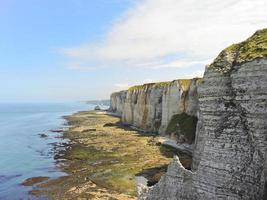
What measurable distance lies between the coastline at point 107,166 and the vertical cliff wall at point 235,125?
1579 cm

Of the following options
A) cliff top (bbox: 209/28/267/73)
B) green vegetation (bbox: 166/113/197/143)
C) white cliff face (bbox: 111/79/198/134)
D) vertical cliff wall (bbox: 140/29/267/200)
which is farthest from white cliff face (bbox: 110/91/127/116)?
vertical cliff wall (bbox: 140/29/267/200)

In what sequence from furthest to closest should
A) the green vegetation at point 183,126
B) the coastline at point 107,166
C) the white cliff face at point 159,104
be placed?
1. the white cliff face at point 159,104
2. the green vegetation at point 183,126
3. the coastline at point 107,166

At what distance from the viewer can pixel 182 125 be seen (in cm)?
5431

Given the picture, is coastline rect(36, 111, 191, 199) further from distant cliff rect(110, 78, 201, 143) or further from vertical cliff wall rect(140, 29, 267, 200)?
vertical cliff wall rect(140, 29, 267, 200)

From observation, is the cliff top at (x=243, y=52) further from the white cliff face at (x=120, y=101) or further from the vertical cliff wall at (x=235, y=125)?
the white cliff face at (x=120, y=101)

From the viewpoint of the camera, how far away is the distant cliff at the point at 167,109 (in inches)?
2146

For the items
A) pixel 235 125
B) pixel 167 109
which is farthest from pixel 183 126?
pixel 235 125

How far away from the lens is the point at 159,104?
74.5m

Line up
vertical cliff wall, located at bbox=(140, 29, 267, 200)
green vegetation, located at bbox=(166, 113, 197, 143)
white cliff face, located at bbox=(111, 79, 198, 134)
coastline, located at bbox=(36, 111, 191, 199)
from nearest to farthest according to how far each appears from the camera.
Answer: vertical cliff wall, located at bbox=(140, 29, 267, 200) < coastline, located at bbox=(36, 111, 191, 199) < green vegetation, located at bbox=(166, 113, 197, 143) < white cliff face, located at bbox=(111, 79, 198, 134)

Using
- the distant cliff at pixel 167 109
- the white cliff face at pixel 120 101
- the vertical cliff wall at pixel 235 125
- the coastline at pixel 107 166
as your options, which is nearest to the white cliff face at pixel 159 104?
the distant cliff at pixel 167 109

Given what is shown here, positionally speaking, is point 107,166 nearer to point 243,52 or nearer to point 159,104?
point 243,52

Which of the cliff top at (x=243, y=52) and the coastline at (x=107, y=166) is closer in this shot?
the cliff top at (x=243, y=52)

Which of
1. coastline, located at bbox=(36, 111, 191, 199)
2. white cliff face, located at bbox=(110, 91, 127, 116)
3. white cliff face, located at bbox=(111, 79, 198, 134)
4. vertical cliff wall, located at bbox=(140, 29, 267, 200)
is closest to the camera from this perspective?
vertical cliff wall, located at bbox=(140, 29, 267, 200)

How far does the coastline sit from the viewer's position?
1281 inches
